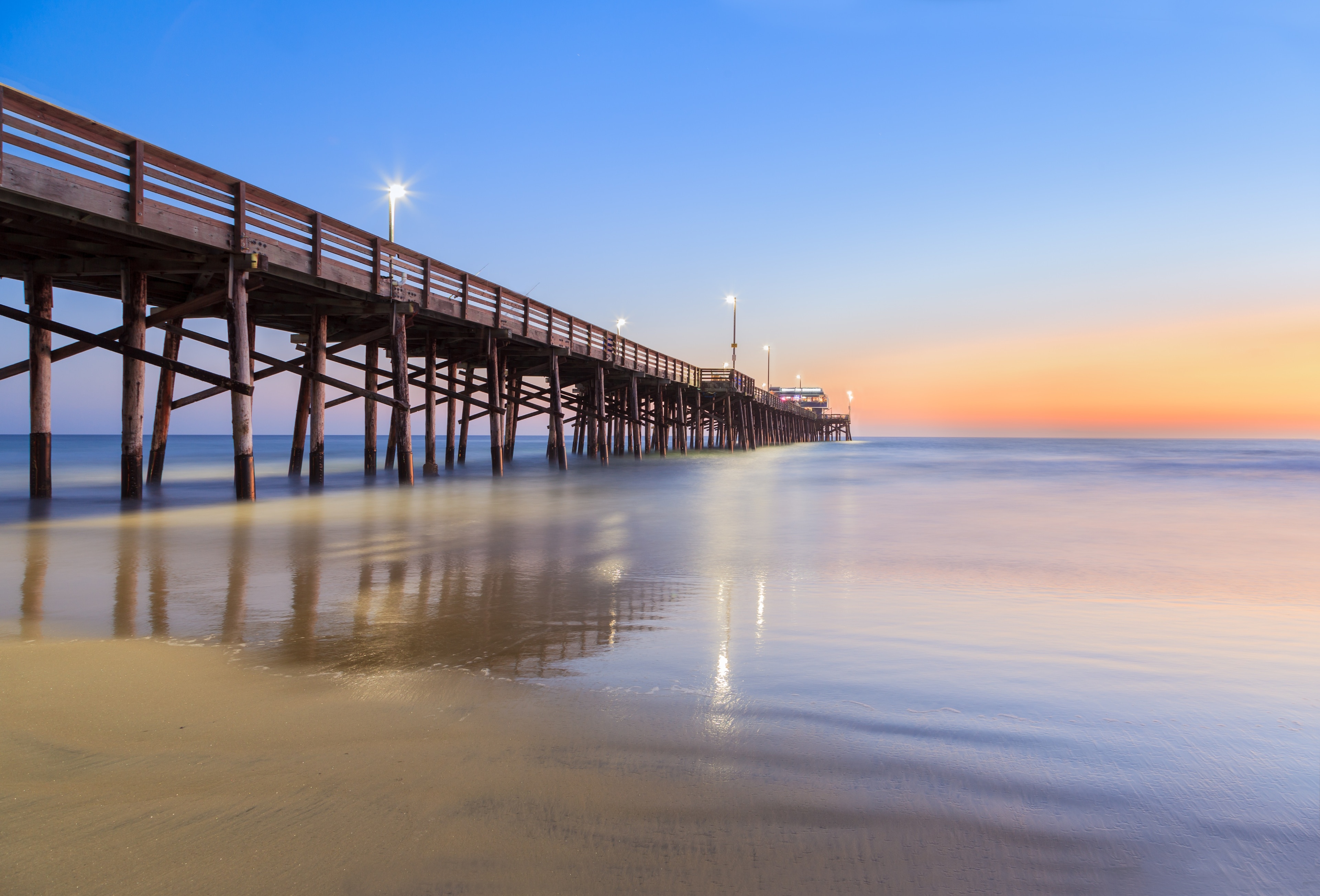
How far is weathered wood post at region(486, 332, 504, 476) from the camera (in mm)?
20219

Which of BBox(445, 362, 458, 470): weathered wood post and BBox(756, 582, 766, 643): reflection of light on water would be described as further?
BBox(445, 362, 458, 470): weathered wood post

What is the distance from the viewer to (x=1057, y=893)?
6.35 ft

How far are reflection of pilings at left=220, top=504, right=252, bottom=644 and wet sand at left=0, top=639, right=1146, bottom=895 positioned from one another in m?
1.14

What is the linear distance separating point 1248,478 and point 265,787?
35.8 meters

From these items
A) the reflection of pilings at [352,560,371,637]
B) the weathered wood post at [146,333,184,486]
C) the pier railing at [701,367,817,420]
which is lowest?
the reflection of pilings at [352,560,371,637]

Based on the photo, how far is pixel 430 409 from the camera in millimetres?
21609

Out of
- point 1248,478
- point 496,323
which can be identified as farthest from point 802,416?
point 496,323

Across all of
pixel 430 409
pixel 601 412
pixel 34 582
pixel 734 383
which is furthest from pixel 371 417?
pixel 734 383

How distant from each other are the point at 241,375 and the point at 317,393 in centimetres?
437

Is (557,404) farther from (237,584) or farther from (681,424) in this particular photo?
(237,584)

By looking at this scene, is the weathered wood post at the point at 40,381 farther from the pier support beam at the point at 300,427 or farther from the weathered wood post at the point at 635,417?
the weathered wood post at the point at 635,417

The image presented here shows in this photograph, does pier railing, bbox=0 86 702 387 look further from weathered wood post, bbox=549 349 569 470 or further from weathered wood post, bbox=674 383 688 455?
weathered wood post, bbox=674 383 688 455

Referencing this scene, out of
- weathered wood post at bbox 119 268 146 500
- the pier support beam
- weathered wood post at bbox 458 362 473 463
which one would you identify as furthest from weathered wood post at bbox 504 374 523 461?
weathered wood post at bbox 119 268 146 500

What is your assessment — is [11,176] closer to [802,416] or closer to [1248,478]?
[1248,478]
